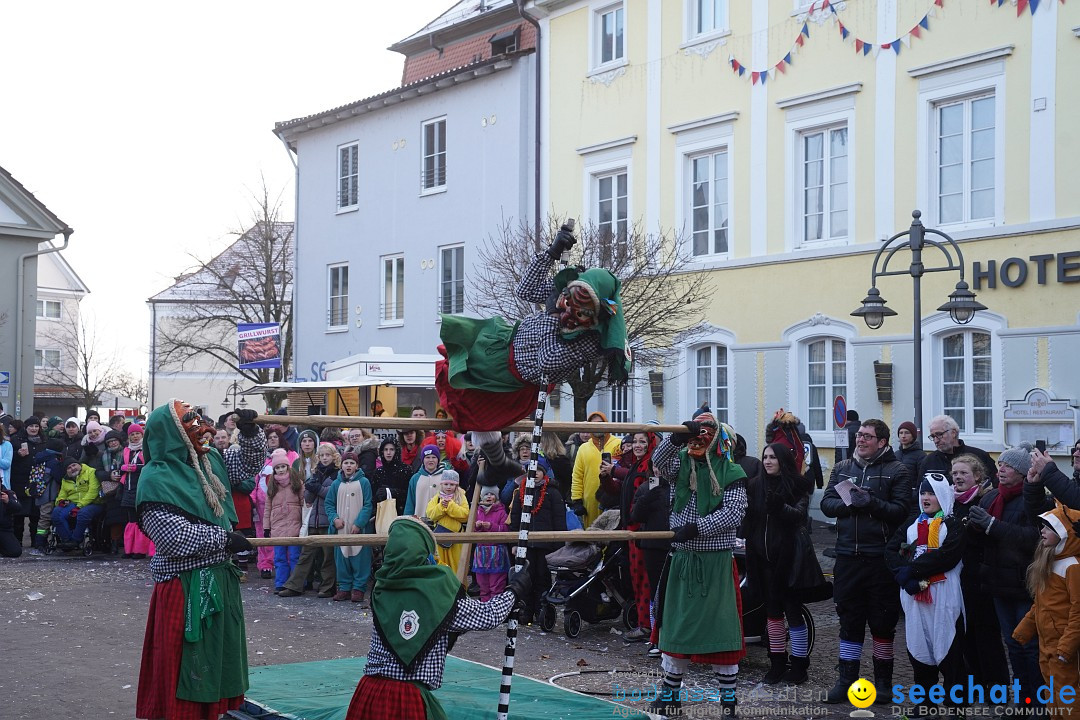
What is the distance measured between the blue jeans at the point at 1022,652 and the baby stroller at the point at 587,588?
3.86 metres

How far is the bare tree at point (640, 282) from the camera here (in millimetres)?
17641

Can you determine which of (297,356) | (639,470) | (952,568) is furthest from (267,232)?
(952,568)

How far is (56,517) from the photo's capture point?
1639 centimetres

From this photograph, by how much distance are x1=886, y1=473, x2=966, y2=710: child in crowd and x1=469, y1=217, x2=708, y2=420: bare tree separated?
347 inches

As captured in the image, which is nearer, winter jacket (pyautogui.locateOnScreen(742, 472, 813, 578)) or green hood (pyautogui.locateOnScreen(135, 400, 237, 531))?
green hood (pyautogui.locateOnScreen(135, 400, 237, 531))

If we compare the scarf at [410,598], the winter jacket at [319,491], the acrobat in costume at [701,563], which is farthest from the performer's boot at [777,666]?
the winter jacket at [319,491]

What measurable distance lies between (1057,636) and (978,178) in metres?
11.0

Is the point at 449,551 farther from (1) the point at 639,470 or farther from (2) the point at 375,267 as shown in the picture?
(2) the point at 375,267

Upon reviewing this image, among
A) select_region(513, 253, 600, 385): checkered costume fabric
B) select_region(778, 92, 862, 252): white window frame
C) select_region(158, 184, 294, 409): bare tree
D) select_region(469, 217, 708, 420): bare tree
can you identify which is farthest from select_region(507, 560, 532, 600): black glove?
select_region(158, 184, 294, 409): bare tree

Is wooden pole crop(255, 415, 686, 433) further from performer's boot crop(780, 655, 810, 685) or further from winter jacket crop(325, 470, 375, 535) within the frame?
winter jacket crop(325, 470, 375, 535)

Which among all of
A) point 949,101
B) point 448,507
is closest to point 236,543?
point 448,507

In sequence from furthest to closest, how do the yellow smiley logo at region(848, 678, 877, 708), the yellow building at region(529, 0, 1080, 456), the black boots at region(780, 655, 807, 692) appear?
the yellow building at region(529, 0, 1080, 456)
the black boots at region(780, 655, 807, 692)
the yellow smiley logo at region(848, 678, 877, 708)

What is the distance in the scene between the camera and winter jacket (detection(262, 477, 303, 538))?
13.2 meters

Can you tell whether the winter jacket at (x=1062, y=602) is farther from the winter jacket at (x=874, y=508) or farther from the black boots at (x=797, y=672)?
the black boots at (x=797, y=672)
